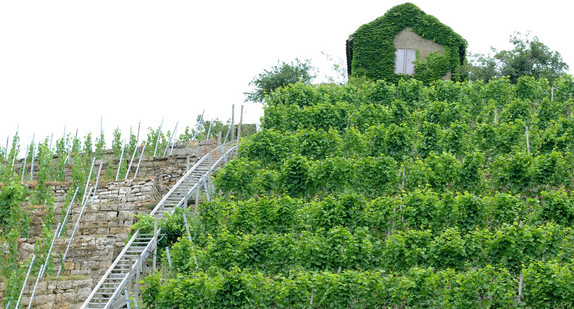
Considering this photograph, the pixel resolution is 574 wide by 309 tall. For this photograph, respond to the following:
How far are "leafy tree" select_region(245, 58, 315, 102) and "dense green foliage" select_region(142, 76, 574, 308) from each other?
11616mm

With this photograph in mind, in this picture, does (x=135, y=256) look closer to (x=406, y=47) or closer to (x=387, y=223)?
(x=387, y=223)

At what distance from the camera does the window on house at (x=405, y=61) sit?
2969 cm

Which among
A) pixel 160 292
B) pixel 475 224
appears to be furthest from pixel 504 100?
pixel 160 292

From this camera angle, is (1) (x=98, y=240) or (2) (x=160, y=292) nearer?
(2) (x=160, y=292)

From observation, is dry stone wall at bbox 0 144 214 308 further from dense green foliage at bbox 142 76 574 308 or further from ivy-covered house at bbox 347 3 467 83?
ivy-covered house at bbox 347 3 467 83

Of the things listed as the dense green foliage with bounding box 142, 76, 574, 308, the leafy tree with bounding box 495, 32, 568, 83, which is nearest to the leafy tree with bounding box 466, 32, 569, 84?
the leafy tree with bounding box 495, 32, 568, 83

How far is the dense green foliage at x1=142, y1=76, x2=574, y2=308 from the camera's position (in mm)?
15055

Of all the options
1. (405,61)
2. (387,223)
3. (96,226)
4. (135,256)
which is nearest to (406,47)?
(405,61)

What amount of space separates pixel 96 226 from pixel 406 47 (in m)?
15.1

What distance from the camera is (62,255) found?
17.5 metres

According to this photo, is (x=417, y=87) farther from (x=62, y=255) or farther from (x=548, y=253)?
(x=62, y=255)

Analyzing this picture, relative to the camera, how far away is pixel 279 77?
33625mm

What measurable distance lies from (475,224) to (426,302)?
8.94 feet

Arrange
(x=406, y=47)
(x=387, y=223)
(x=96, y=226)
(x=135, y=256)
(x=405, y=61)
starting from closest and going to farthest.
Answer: (x=135, y=256), (x=387, y=223), (x=96, y=226), (x=405, y=61), (x=406, y=47)
